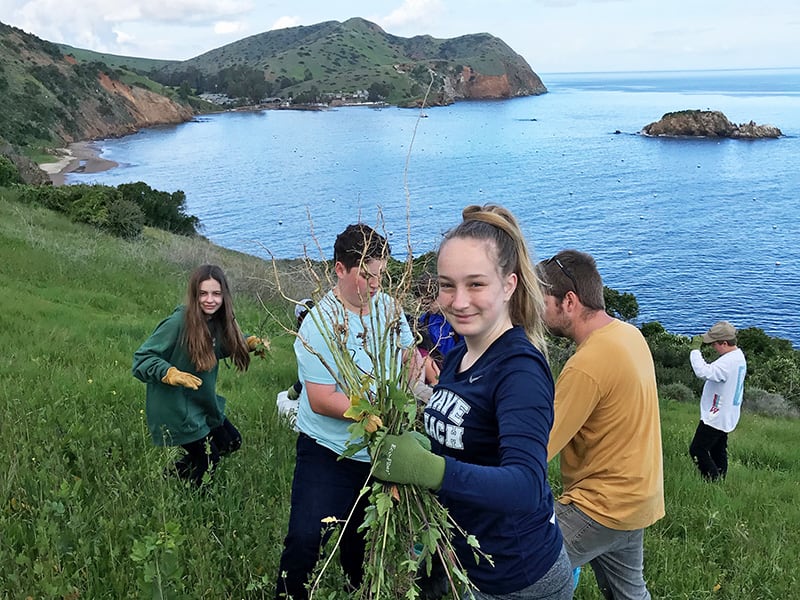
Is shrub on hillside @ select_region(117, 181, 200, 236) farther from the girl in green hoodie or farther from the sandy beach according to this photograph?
the girl in green hoodie

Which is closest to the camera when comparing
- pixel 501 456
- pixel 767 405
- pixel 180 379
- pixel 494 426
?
pixel 501 456

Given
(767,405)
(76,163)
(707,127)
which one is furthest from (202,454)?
(707,127)

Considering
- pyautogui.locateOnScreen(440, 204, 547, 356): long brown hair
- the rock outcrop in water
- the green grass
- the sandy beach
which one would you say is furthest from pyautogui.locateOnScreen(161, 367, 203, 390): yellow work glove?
the rock outcrop in water

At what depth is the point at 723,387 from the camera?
21.3 feet

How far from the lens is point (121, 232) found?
1168 inches

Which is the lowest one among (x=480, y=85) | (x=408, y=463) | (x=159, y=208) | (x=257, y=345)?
(x=159, y=208)

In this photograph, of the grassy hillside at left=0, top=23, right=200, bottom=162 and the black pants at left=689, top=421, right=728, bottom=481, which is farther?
the grassy hillside at left=0, top=23, right=200, bottom=162

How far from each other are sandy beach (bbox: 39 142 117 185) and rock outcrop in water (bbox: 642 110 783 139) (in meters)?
83.5

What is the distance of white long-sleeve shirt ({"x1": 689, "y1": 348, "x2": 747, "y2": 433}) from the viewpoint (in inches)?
252

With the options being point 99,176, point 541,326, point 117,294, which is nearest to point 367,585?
point 541,326

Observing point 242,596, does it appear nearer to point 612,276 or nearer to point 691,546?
point 691,546

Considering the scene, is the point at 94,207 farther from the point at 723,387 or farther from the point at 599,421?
the point at 599,421

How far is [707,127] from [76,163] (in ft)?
301

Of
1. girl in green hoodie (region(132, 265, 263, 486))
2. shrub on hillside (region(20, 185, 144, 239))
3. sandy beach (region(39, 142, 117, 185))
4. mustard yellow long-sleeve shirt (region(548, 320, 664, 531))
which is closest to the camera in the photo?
mustard yellow long-sleeve shirt (region(548, 320, 664, 531))
